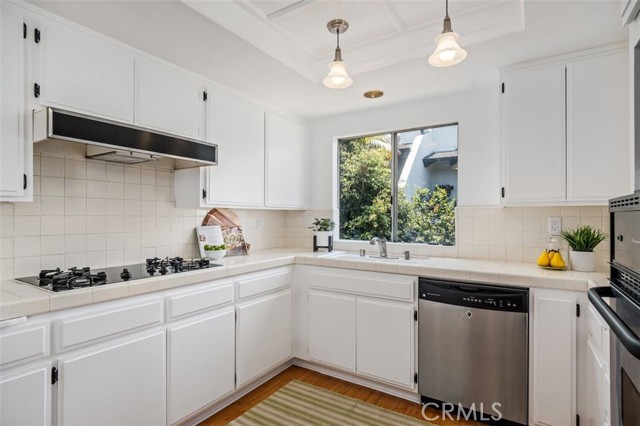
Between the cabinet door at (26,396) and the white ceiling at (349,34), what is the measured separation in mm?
1660

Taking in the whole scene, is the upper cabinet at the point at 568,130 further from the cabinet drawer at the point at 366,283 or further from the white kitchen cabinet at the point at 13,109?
the white kitchen cabinet at the point at 13,109

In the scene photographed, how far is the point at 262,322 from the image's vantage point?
8.20 ft

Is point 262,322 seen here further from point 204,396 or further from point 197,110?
point 197,110

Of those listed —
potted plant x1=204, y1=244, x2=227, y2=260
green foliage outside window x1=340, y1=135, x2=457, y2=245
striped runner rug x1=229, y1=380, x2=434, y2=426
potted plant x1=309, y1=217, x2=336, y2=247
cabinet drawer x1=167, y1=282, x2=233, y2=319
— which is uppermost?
green foliage outside window x1=340, y1=135, x2=457, y2=245

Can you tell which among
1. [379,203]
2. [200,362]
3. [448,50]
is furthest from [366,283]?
[448,50]

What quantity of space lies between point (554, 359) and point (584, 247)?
28.4 inches

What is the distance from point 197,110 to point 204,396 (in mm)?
1899

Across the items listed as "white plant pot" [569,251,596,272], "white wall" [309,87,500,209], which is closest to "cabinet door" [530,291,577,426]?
"white plant pot" [569,251,596,272]

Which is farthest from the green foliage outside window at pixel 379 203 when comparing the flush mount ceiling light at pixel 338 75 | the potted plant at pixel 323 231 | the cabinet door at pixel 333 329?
the flush mount ceiling light at pixel 338 75

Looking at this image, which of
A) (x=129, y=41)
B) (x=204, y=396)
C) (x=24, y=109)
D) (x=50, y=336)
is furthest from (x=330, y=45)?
(x=204, y=396)

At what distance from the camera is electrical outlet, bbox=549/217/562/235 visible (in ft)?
7.75

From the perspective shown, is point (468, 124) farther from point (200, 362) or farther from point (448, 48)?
point (200, 362)

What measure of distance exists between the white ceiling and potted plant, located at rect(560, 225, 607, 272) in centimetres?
115

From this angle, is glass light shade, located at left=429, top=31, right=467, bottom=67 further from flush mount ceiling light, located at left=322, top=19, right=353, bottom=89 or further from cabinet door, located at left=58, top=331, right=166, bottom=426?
cabinet door, located at left=58, top=331, right=166, bottom=426
